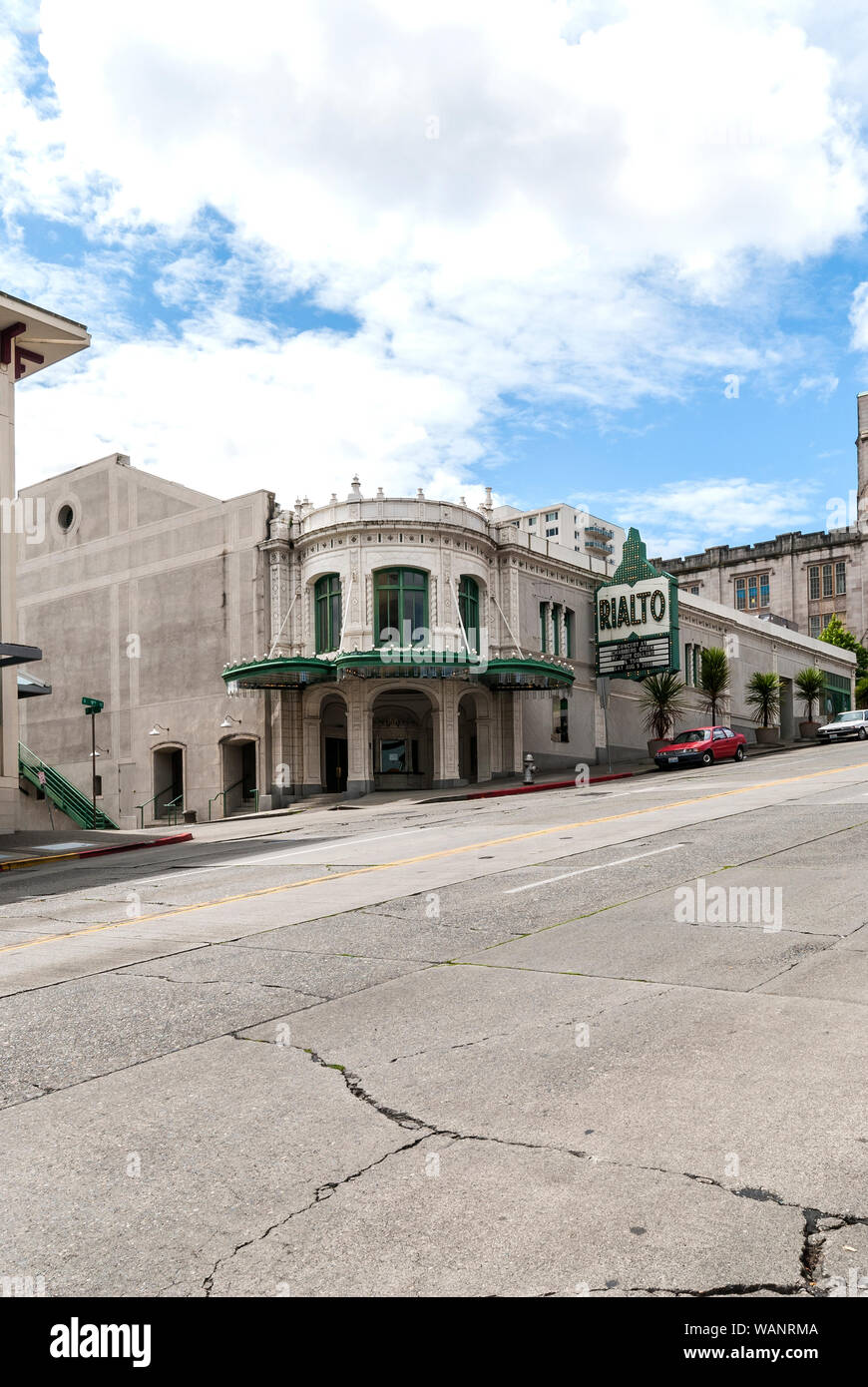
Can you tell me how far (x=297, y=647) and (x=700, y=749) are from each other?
14.9 metres

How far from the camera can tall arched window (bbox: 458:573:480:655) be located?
36219 millimetres

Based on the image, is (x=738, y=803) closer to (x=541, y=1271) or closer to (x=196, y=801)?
(x=541, y=1271)

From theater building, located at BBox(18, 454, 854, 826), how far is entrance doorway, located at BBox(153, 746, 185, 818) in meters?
0.06

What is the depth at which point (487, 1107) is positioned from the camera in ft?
17.6

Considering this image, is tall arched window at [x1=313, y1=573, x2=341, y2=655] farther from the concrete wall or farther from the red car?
the red car

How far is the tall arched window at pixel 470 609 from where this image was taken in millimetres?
36219

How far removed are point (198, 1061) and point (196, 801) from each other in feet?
112

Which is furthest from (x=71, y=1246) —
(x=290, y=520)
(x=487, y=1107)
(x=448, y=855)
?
(x=290, y=520)

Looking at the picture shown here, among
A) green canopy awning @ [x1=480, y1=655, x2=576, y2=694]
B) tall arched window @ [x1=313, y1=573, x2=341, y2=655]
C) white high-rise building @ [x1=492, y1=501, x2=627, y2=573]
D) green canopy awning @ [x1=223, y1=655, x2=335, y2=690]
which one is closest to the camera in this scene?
green canopy awning @ [x1=223, y1=655, x2=335, y2=690]

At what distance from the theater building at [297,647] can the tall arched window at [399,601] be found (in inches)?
2.3

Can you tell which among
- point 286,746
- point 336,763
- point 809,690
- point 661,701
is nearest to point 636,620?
point 661,701

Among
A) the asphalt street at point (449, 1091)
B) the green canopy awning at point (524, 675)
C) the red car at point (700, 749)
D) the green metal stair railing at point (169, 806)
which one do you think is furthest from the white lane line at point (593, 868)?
the green metal stair railing at point (169, 806)

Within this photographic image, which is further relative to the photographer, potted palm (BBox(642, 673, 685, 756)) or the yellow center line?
potted palm (BBox(642, 673, 685, 756))

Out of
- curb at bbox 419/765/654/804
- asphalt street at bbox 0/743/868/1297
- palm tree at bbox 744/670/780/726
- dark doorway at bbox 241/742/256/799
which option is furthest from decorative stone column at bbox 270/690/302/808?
palm tree at bbox 744/670/780/726
